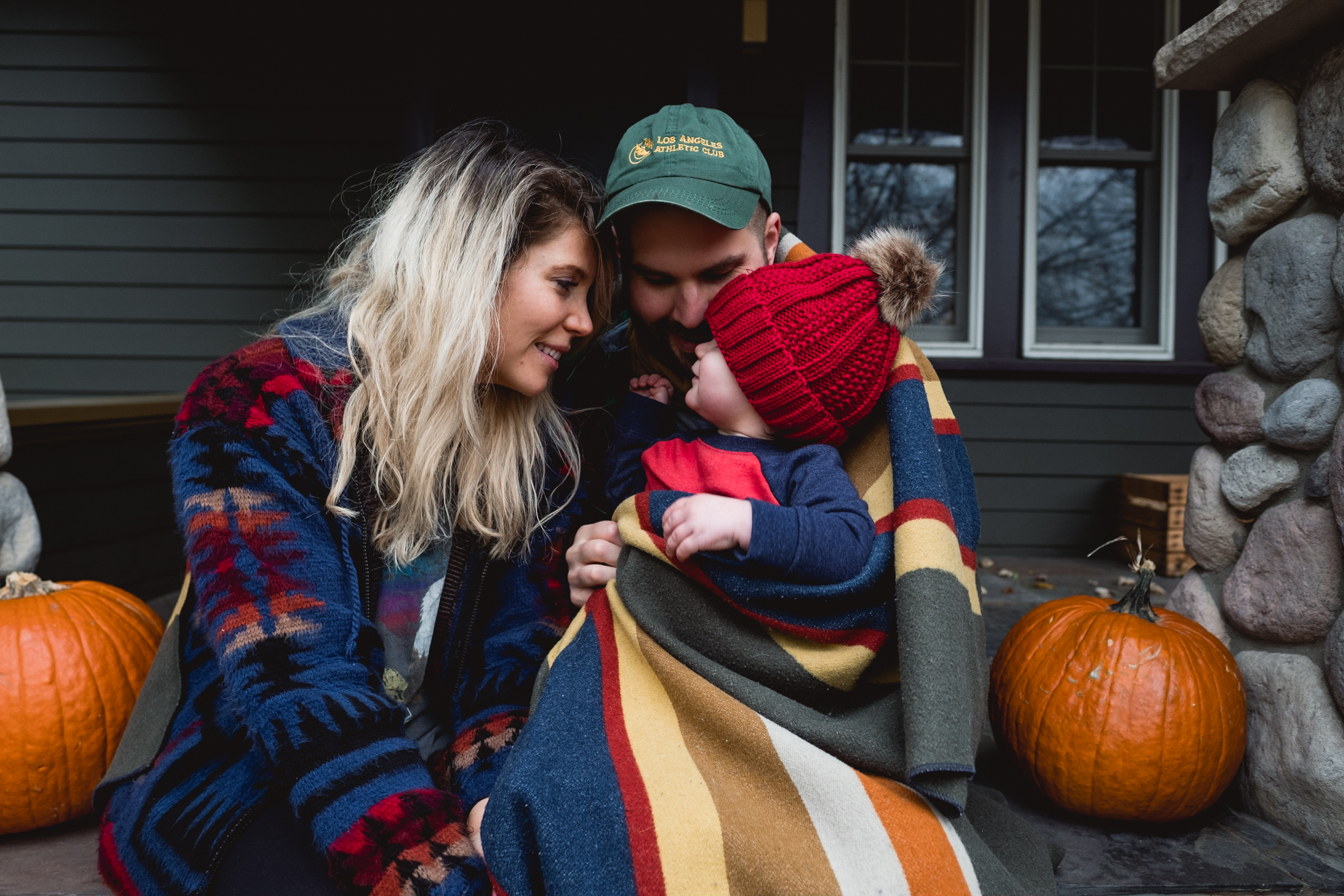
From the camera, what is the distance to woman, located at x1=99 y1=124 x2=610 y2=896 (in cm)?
129

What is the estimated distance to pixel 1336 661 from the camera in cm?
165

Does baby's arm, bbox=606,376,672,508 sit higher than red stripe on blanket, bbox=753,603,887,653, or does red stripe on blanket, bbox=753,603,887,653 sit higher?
baby's arm, bbox=606,376,672,508

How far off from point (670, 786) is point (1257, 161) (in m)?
1.86

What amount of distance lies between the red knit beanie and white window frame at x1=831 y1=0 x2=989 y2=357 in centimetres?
347

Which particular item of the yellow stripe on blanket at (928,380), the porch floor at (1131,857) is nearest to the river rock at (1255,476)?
the porch floor at (1131,857)

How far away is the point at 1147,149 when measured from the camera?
5.05m

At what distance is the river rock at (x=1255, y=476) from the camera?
1.84m

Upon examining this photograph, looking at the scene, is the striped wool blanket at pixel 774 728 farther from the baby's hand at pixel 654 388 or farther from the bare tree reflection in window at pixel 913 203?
the bare tree reflection in window at pixel 913 203

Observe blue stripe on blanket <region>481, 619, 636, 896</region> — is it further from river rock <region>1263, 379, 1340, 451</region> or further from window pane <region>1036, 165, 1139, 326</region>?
window pane <region>1036, 165, 1139, 326</region>

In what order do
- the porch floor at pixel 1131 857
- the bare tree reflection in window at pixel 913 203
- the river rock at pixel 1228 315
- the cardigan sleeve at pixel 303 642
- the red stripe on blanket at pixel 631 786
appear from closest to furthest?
the red stripe on blanket at pixel 631 786, the cardigan sleeve at pixel 303 642, the porch floor at pixel 1131 857, the river rock at pixel 1228 315, the bare tree reflection in window at pixel 913 203

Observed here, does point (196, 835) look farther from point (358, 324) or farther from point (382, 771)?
point (358, 324)

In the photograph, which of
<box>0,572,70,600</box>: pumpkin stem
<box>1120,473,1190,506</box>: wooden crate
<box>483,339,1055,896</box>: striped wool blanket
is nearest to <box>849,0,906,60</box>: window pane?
<box>1120,473,1190,506</box>: wooden crate

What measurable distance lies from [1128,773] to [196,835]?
177 cm

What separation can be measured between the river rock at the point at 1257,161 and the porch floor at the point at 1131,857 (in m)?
1.36
